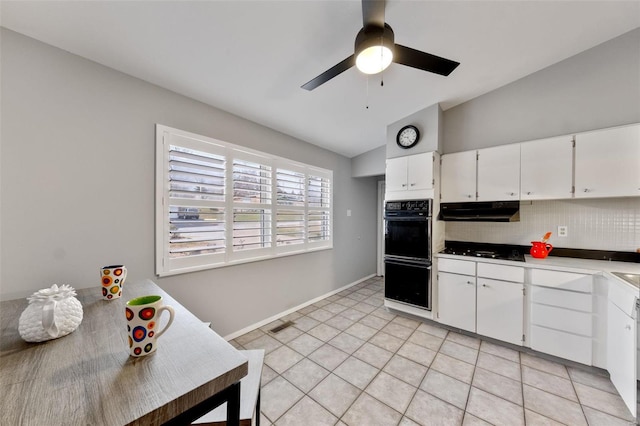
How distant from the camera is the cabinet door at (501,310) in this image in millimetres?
2277

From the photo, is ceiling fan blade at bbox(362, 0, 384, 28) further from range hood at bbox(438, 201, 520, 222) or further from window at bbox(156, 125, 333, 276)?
range hood at bbox(438, 201, 520, 222)

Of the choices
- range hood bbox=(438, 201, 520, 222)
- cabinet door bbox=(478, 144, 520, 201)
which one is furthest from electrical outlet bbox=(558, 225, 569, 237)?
cabinet door bbox=(478, 144, 520, 201)

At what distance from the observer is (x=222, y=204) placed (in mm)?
2332

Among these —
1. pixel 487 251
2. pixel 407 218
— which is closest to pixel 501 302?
pixel 487 251

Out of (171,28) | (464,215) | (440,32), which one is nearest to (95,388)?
(171,28)

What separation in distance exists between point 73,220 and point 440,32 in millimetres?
3099

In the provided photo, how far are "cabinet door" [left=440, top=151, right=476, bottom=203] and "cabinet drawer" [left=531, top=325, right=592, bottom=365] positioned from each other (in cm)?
147

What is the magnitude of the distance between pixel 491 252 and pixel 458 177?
3.21ft

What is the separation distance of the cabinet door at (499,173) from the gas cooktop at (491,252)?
63cm

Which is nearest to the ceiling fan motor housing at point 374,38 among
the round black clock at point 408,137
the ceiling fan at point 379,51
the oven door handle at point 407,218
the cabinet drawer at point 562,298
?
the ceiling fan at point 379,51

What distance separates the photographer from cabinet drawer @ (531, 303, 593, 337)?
6.53 feet

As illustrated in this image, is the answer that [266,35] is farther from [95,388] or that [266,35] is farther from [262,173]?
[95,388]

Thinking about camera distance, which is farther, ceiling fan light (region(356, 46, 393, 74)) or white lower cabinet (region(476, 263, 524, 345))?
white lower cabinet (region(476, 263, 524, 345))

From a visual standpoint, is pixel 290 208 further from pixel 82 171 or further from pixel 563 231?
pixel 563 231
